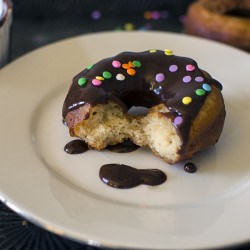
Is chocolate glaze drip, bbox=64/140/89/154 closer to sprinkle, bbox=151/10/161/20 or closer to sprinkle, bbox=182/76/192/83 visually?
sprinkle, bbox=182/76/192/83

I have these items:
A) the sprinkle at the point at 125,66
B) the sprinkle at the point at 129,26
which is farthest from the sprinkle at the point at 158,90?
the sprinkle at the point at 129,26

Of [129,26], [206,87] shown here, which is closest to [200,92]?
[206,87]

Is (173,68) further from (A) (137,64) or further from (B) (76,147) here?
(B) (76,147)

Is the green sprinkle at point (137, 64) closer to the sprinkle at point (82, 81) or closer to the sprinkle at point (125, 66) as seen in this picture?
the sprinkle at point (125, 66)

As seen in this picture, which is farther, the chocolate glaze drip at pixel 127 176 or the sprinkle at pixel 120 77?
the sprinkle at pixel 120 77

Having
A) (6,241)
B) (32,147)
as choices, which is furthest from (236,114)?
(6,241)
